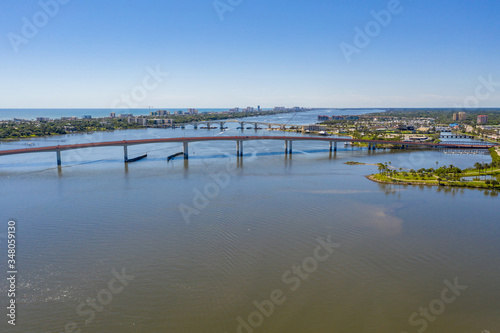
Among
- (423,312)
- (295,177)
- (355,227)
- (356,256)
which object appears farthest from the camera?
(295,177)

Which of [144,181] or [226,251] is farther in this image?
[144,181]

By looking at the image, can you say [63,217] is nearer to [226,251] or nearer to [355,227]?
[226,251]

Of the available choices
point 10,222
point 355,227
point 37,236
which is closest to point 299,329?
point 355,227
